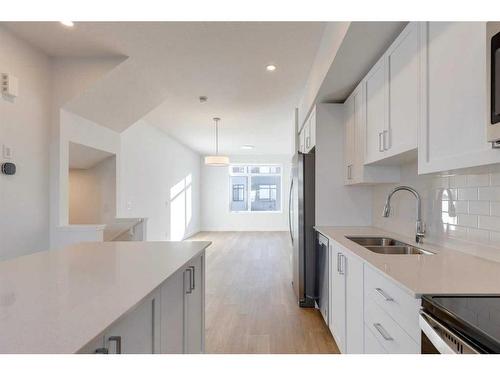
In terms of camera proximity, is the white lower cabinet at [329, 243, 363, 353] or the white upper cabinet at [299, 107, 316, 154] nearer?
the white lower cabinet at [329, 243, 363, 353]

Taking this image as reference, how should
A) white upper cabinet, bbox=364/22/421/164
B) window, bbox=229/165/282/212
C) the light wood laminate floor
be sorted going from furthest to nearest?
1. window, bbox=229/165/282/212
2. the light wood laminate floor
3. white upper cabinet, bbox=364/22/421/164

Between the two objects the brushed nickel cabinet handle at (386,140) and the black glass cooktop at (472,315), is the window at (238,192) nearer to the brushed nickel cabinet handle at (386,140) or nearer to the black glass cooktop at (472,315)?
the brushed nickel cabinet handle at (386,140)

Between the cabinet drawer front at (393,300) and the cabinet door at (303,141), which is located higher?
the cabinet door at (303,141)

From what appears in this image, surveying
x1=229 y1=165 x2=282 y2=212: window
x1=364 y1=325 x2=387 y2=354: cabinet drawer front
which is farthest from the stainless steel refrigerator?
x1=229 y1=165 x2=282 y2=212: window

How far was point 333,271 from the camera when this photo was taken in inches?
97.1

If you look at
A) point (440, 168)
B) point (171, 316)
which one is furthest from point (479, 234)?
point (171, 316)

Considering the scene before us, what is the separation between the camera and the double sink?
202 centimetres

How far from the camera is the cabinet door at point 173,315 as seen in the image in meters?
1.40

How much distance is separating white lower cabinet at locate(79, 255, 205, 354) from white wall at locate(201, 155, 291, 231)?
804 cm

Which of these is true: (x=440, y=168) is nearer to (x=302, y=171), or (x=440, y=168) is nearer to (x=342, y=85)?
(x=342, y=85)

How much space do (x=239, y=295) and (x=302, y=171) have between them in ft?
5.44

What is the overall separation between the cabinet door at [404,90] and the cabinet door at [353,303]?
30.3 inches

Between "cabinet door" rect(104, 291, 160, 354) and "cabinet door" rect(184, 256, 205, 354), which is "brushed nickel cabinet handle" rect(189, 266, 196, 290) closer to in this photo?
"cabinet door" rect(184, 256, 205, 354)

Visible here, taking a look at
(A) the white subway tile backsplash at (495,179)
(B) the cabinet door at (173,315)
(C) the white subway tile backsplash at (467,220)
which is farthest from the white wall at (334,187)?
(B) the cabinet door at (173,315)
